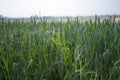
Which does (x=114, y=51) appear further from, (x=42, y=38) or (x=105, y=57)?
(x=42, y=38)

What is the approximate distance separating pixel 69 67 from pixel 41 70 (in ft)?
0.84

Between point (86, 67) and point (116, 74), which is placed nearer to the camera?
point (116, 74)

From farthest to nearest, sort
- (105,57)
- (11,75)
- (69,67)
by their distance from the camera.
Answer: (105,57), (69,67), (11,75)

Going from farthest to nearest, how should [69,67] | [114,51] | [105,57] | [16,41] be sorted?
1. [16,41]
2. [114,51]
3. [105,57]
4. [69,67]

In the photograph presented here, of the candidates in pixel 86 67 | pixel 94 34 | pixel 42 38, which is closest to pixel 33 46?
pixel 42 38

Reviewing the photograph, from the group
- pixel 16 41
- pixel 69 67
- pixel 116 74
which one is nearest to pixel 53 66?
pixel 69 67

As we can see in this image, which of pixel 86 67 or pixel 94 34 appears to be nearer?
pixel 86 67

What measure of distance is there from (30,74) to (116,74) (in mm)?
692

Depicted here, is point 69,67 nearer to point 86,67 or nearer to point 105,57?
point 86,67

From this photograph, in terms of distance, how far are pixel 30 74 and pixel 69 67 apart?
0.33 metres

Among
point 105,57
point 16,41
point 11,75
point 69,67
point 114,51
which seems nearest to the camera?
point 11,75

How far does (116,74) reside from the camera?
1740mm

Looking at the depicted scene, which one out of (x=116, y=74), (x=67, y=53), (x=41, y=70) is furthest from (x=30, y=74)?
→ (x=116, y=74)

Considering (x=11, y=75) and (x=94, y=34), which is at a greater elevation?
(x=94, y=34)
